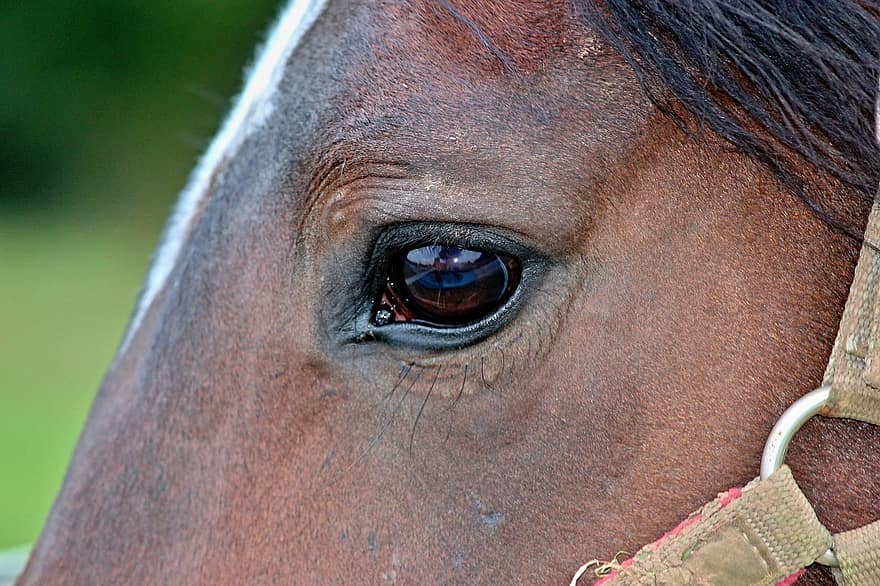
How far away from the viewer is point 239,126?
139cm

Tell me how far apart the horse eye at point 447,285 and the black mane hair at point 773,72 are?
0.90 feet

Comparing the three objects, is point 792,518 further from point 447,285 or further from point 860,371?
point 447,285

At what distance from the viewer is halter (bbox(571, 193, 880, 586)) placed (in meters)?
1.04

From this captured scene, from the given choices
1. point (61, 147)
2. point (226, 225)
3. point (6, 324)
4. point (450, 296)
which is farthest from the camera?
point (61, 147)

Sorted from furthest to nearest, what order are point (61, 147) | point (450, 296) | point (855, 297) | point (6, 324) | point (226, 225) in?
point (61, 147) < point (6, 324) < point (226, 225) < point (450, 296) < point (855, 297)

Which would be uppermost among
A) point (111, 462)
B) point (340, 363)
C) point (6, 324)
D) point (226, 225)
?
point (226, 225)

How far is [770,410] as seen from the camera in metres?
1.10

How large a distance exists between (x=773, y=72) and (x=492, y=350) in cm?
45

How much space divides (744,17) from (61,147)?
1432cm

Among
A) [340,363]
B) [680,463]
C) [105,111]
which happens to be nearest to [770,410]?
[680,463]

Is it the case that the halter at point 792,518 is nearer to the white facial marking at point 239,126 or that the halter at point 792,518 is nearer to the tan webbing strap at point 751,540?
the tan webbing strap at point 751,540

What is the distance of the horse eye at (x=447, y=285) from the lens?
116 centimetres

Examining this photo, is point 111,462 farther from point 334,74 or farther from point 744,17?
point 744,17

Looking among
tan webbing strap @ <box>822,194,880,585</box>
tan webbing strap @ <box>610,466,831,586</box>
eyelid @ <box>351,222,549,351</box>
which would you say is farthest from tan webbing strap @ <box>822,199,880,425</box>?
eyelid @ <box>351,222,549,351</box>
